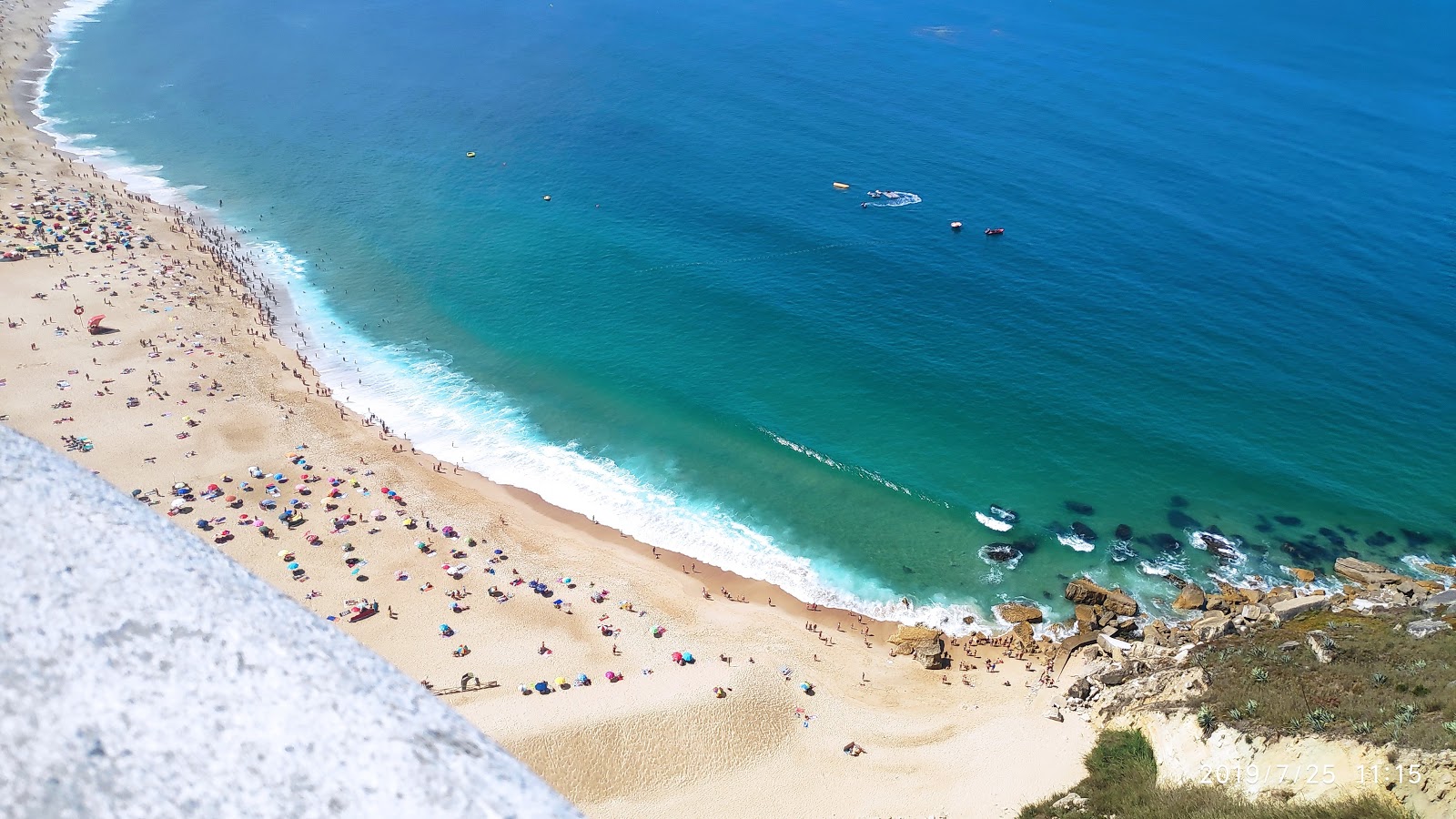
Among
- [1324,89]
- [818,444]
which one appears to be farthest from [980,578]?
[1324,89]

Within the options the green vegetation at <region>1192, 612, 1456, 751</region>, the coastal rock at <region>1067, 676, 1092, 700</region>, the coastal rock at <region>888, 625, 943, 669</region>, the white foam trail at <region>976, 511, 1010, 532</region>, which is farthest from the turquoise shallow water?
the green vegetation at <region>1192, 612, 1456, 751</region>

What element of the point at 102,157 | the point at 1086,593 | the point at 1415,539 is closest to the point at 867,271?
the point at 1086,593

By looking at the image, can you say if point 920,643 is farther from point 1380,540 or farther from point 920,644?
point 1380,540

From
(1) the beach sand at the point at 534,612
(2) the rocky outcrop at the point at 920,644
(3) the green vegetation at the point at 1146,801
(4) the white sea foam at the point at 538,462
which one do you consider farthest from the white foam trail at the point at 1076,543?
(3) the green vegetation at the point at 1146,801

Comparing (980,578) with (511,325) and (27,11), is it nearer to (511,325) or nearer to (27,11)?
(511,325)

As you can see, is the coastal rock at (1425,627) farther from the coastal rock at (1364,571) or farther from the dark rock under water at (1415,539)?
the dark rock under water at (1415,539)
